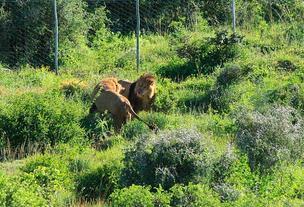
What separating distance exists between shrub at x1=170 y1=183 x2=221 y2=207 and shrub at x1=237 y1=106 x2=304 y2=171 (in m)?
1.73

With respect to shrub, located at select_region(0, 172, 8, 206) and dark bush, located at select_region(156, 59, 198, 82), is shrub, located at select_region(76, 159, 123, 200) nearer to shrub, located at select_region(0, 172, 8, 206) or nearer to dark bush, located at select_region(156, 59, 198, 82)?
shrub, located at select_region(0, 172, 8, 206)

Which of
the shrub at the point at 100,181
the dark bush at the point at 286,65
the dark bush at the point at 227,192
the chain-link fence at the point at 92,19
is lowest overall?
the shrub at the point at 100,181

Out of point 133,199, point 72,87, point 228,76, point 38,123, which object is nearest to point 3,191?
point 133,199

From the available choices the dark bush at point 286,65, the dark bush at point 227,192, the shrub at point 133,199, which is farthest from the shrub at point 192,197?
the dark bush at point 286,65

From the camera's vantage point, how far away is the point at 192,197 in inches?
334

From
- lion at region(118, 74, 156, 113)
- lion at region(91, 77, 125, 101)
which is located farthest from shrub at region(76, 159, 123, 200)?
lion at region(118, 74, 156, 113)

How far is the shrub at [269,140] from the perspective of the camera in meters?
10.2

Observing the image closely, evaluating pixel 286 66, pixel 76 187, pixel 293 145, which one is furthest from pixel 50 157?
pixel 286 66

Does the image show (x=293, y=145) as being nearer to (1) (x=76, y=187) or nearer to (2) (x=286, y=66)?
(1) (x=76, y=187)

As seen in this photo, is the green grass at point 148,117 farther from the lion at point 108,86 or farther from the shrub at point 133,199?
the lion at point 108,86

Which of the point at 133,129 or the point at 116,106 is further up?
the point at 116,106

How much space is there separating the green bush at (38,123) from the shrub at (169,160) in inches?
119

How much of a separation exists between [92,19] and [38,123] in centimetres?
777

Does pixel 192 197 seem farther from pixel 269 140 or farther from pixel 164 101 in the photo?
pixel 164 101
